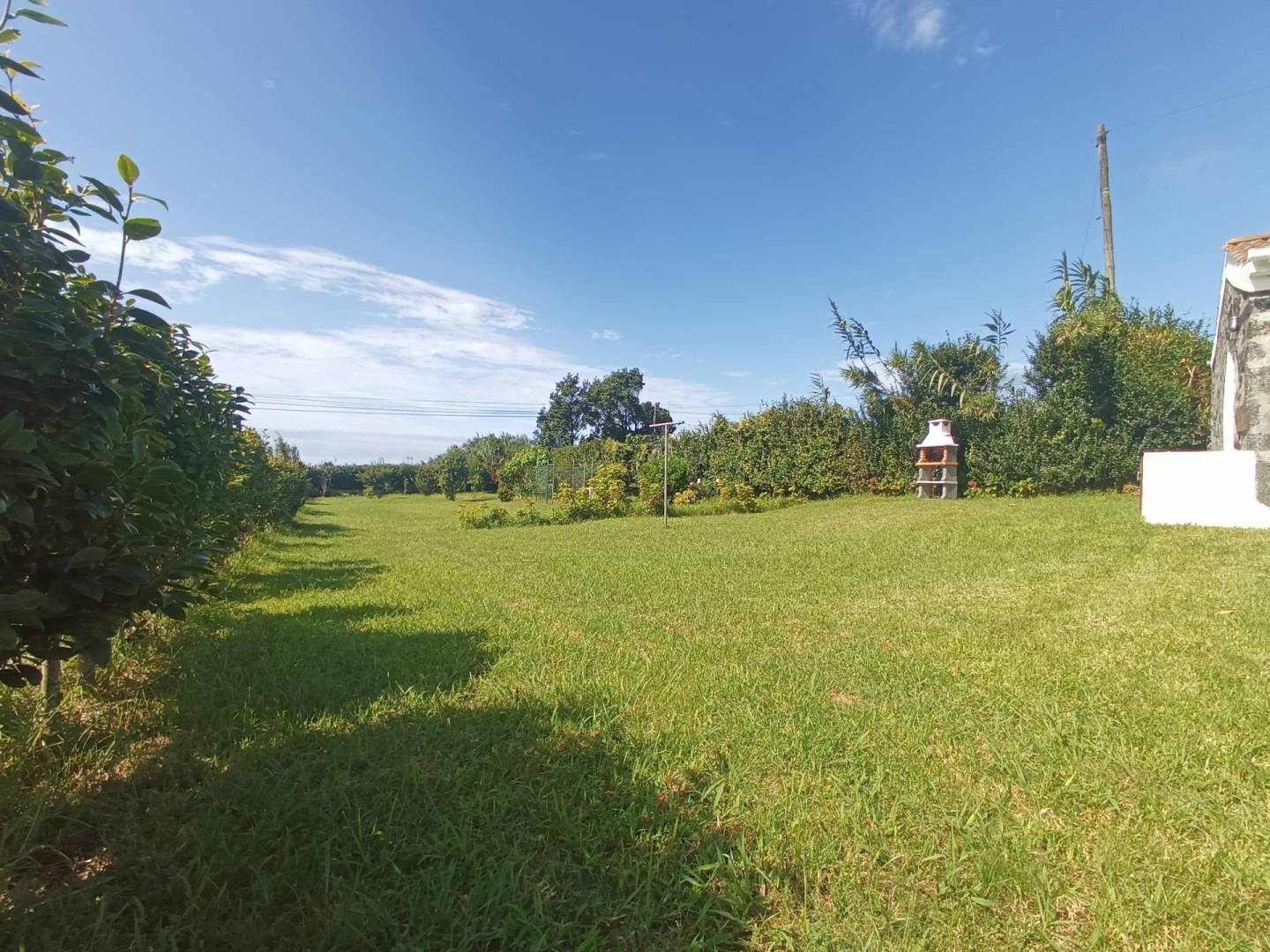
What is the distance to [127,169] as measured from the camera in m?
1.38

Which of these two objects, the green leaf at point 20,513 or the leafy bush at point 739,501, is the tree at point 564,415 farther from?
the green leaf at point 20,513

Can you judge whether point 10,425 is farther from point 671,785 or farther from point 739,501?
point 739,501

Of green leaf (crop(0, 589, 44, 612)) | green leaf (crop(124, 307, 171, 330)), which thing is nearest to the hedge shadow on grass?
green leaf (crop(0, 589, 44, 612))

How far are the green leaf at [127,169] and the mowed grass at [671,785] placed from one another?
1.71 metres

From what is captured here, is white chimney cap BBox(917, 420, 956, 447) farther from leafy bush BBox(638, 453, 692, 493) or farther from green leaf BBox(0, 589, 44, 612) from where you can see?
green leaf BBox(0, 589, 44, 612)

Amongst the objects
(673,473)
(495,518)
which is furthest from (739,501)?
(495,518)

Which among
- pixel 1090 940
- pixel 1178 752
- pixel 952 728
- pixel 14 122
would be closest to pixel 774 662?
pixel 952 728

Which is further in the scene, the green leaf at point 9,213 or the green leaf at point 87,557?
the green leaf at point 87,557

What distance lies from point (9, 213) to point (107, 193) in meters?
0.32

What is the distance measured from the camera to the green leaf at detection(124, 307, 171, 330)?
139 cm

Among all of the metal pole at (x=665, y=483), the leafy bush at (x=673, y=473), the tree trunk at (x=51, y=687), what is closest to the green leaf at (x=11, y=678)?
the tree trunk at (x=51, y=687)

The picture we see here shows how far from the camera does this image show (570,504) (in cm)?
1453

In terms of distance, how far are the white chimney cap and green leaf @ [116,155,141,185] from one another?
1302cm

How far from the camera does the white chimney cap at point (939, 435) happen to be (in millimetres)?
12211
